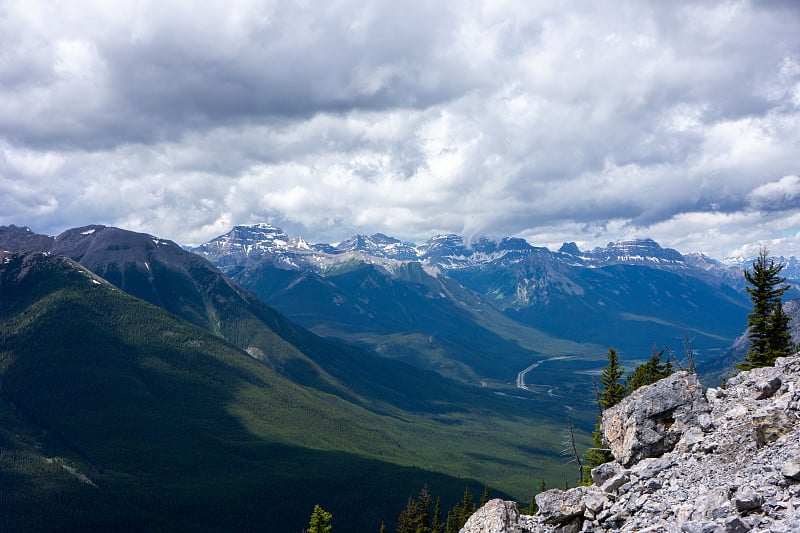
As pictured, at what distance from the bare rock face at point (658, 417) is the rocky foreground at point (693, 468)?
8 centimetres

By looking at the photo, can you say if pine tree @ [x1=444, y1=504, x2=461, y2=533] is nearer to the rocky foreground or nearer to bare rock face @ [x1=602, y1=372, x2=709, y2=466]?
the rocky foreground

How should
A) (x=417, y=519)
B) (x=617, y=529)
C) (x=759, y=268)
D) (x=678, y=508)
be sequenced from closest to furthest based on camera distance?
1. (x=678, y=508)
2. (x=617, y=529)
3. (x=759, y=268)
4. (x=417, y=519)

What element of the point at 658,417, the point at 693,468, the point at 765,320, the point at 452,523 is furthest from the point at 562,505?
the point at 452,523

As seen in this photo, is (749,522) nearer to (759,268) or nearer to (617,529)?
(617,529)

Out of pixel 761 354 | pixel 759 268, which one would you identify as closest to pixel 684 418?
pixel 761 354

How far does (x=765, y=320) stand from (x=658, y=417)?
112 ft

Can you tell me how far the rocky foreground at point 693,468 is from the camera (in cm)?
2623

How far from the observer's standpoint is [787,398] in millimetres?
35031

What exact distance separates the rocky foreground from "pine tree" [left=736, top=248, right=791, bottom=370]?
22188 mm

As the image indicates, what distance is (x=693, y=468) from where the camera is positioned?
34.0 m

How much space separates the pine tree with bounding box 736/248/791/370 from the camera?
63344mm

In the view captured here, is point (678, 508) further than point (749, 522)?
Yes

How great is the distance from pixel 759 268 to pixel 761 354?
11660mm

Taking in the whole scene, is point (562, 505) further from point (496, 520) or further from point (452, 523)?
point (452, 523)
